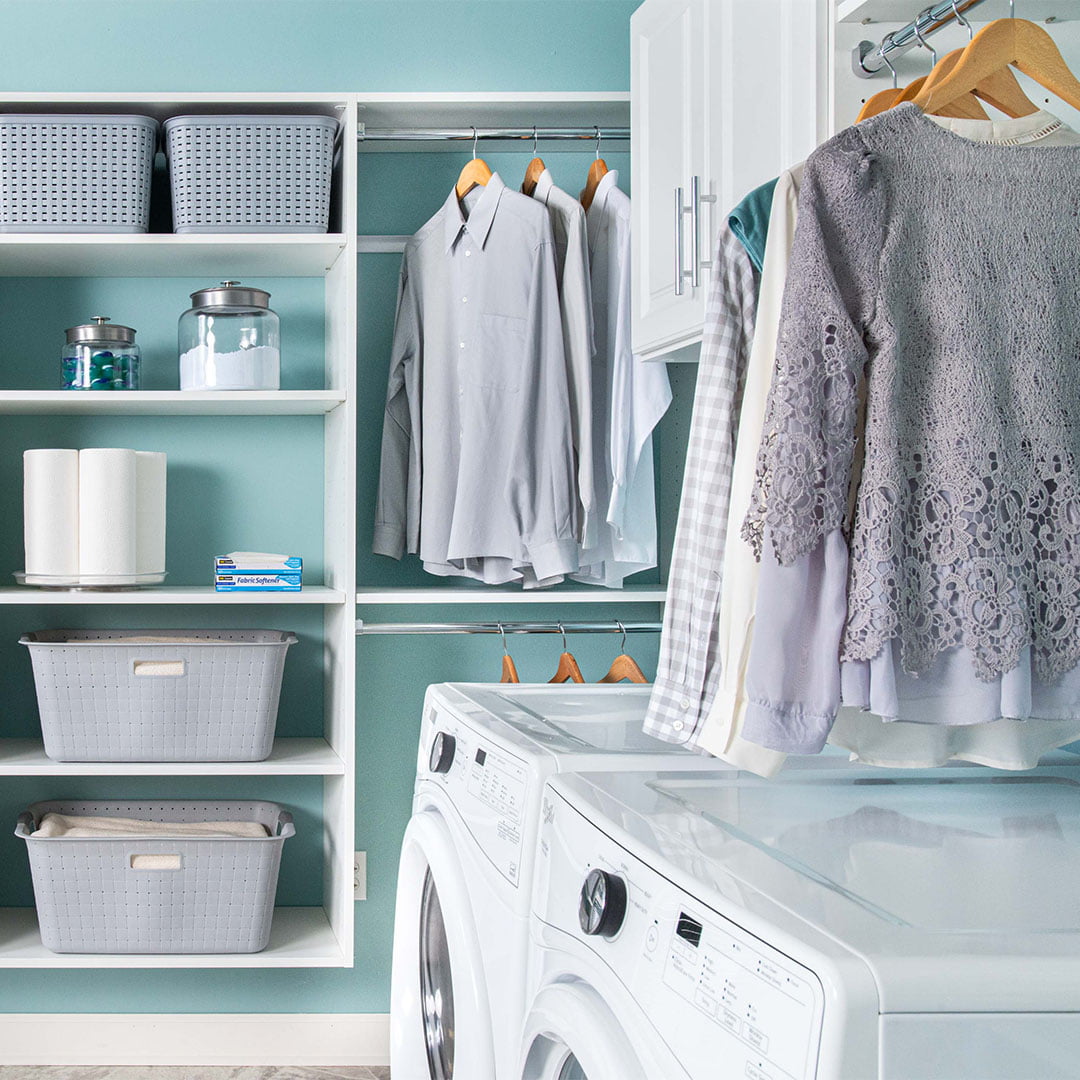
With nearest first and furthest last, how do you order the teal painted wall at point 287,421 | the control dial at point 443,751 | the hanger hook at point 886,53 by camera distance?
the hanger hook at point 886,53 < the control dial at point 443,751 < the teal painted wall at point 287,421

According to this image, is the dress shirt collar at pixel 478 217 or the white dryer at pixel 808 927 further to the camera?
the dress shirt collar at pixel 478 217

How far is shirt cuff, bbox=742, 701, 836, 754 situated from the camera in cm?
104

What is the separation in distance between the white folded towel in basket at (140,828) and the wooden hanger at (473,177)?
4.52 ft

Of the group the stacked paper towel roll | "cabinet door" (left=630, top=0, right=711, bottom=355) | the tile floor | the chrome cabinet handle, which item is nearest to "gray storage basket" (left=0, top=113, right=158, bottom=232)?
the stacked paper towel roll

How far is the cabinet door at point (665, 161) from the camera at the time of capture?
1781 millimetres

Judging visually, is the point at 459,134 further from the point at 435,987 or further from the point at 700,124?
the point at 435,987

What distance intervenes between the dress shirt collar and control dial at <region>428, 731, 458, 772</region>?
1101mm

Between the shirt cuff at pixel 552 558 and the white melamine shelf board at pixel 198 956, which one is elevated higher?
the shirt cuff at pixel 552 558

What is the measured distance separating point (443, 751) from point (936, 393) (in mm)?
884

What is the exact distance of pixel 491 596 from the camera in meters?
2.36

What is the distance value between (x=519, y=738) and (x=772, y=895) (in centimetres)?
69

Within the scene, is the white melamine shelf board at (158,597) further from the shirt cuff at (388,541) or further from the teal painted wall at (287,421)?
the teal painted wall at (287,421)

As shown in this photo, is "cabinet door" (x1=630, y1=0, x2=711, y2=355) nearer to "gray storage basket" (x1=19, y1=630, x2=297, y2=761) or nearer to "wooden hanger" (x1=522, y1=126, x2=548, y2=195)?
"wooden hanger" (x1=522, y1=126, x2=548, y2=195)

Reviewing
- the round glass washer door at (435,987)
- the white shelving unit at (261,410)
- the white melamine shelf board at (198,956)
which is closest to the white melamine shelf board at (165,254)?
the white shelving unit at (261,410)
